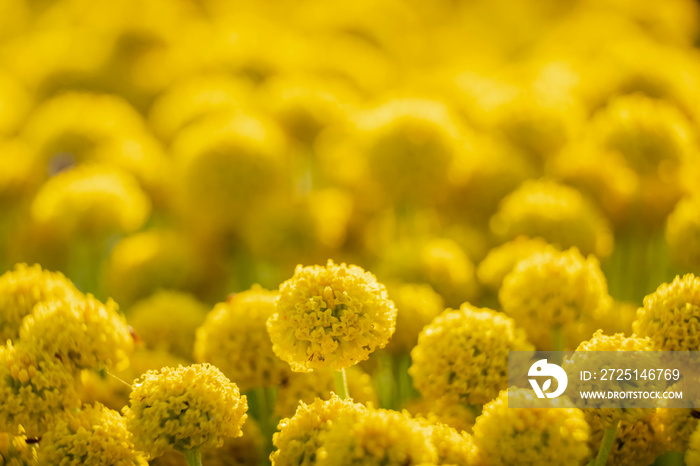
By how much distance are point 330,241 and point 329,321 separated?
612 mm

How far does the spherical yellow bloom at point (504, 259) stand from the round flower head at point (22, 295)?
1.59ft

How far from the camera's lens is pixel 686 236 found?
30.0 inches

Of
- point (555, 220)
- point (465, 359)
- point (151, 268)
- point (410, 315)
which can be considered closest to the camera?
point (465, 359)

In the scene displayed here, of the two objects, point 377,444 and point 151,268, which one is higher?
point 151,268

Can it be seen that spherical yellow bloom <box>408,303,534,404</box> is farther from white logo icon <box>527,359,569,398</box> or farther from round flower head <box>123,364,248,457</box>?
round flower head <box>123,364,248,457</box>

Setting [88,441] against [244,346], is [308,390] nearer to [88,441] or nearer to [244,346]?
[244,346]

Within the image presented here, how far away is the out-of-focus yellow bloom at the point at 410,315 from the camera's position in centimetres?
74

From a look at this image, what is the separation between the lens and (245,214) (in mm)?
1080

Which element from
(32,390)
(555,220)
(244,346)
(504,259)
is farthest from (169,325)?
(555,220)

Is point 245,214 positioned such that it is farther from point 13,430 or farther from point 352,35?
point 352,35

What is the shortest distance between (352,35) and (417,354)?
5.56ft

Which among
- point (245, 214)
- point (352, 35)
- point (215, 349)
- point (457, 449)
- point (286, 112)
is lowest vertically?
point (457, 449)

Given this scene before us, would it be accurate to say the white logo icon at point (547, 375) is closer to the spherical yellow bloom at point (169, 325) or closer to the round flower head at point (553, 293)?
the round flower head at point (553, 293)

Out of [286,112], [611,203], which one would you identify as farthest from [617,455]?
[286,112]
